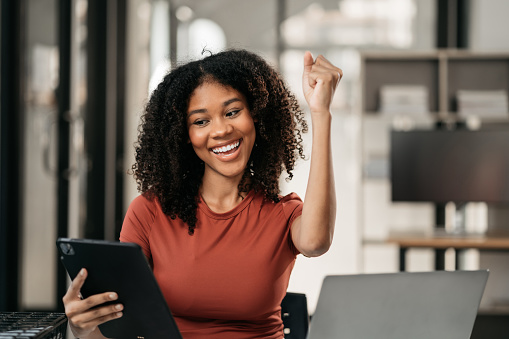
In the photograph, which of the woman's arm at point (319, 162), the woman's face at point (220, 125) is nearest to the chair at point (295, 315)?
the woman's arm at point (319, 162)

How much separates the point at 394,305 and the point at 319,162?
382 millimetres

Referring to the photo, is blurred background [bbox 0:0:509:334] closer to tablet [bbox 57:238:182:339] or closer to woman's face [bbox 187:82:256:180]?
woman's face [bbox 187:82:256:180]

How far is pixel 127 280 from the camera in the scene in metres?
1.06

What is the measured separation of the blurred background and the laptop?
248 centimetres

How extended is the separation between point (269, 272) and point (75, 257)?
478 mm

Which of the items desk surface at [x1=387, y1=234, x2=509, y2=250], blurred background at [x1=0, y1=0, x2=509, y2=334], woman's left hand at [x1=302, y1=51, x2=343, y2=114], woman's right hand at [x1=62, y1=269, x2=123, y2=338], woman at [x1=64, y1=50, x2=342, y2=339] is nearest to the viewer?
woman's right hand at [x1=62, y1=269, x2=123, y2=338]

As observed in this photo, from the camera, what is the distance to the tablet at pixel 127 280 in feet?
3.35

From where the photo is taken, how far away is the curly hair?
148 cm

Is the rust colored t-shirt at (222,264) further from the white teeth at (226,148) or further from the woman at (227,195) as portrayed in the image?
the white teeth at (226,148)

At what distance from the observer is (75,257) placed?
1.09 meters

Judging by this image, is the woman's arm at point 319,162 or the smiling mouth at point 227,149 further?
the smiling mouth at point 227,149

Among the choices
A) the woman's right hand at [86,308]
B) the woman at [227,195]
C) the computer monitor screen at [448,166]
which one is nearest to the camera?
the woman's right hand at [86,308]

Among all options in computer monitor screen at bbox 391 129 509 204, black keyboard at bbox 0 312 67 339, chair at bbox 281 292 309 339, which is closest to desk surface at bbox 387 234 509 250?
computer monitor screen at bbox 391 129 509 204

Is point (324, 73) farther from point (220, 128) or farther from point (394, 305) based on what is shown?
point (394, 305)
